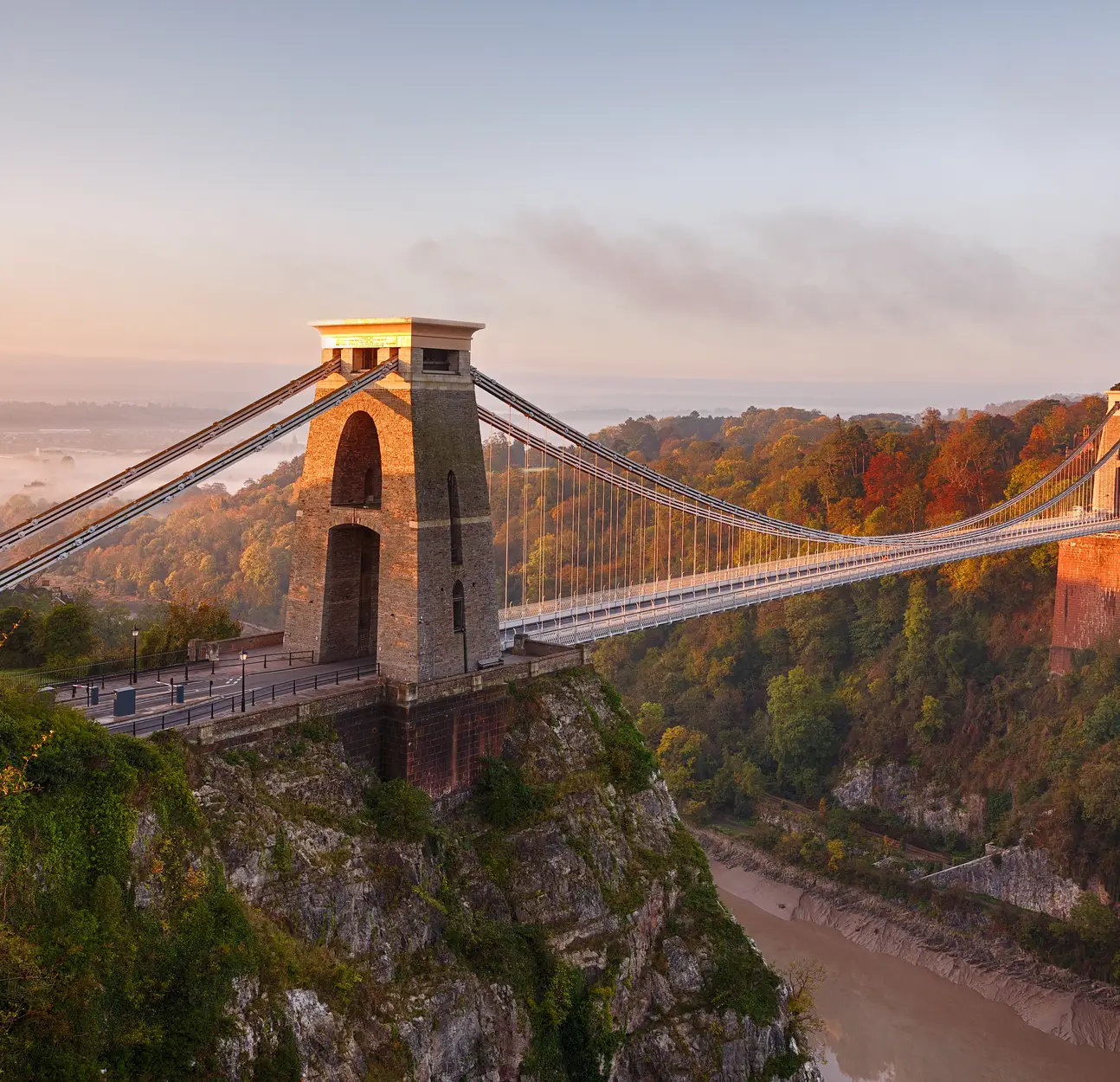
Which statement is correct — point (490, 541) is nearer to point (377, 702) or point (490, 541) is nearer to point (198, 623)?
point (377, 702)

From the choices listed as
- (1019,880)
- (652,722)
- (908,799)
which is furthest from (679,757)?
(1019,880)

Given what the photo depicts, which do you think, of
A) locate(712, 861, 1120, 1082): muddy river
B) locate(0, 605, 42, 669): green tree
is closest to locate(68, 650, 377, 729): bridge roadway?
locate(0, 605, 42, 669): green tree

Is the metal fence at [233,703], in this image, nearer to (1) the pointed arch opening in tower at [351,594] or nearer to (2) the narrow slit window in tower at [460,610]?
(1) the pointed arch opening in tower at [351,594]

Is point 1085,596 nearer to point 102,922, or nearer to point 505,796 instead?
point 505,796

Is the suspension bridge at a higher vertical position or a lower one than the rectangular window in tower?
lower

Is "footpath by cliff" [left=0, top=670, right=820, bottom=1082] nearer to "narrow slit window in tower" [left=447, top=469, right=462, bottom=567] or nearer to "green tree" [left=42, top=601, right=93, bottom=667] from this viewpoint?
"narrow slit window in tower" [left=447, top=469, right=462, bottom=567]
